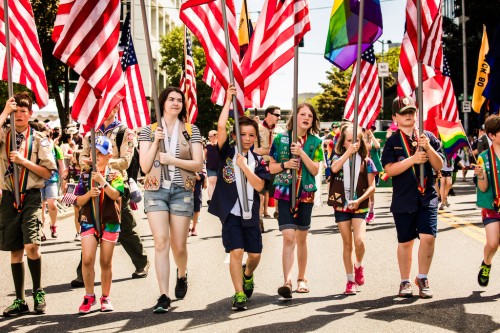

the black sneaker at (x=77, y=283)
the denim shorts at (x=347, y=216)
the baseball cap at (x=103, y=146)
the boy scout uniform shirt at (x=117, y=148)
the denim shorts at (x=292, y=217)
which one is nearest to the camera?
the baseball cap at (x=103, y=146)

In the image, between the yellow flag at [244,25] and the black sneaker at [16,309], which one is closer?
the black sneaker at [16,309]

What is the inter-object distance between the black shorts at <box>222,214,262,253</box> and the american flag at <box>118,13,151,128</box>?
681cm

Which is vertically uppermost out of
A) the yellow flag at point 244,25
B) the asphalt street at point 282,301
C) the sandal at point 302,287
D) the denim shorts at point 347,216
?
the yellow flag at point 244,25

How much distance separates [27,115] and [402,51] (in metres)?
4.31

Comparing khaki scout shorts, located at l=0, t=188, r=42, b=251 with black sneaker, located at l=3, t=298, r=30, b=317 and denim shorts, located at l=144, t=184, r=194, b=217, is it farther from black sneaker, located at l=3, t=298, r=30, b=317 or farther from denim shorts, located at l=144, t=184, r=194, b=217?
denim shorts, located at l=144, t=184, r=194, b=217

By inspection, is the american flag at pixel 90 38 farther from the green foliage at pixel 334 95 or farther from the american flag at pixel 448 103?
the green foliage at pixel 334 95

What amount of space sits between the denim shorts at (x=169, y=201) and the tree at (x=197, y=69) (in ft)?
148

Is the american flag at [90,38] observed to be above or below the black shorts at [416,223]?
above

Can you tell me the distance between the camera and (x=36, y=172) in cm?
778

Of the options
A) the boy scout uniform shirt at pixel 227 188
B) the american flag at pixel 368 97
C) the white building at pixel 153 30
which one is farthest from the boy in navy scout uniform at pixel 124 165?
the white building at pixel 153 30

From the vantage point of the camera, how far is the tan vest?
7773 mm

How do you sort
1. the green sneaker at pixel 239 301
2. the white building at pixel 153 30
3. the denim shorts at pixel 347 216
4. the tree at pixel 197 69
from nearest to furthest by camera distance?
1. the green sneaker at pixel 239 301
2. the denim shorts at pixel 347 216
3. the white building at pixel 153 30
4. the tree at pixel 197 69

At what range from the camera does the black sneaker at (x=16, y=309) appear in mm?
7569

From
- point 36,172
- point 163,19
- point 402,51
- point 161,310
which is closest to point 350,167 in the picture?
point 402,51
